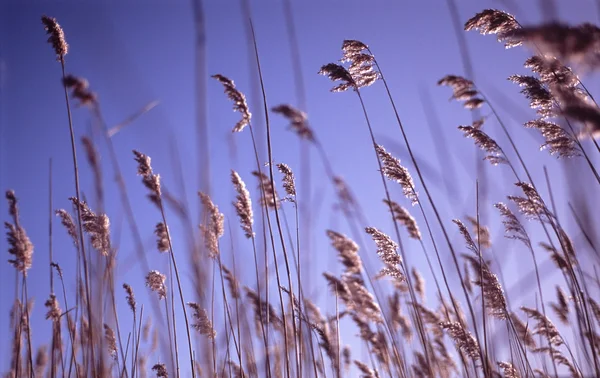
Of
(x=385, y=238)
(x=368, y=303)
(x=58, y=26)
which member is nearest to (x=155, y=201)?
(x=58, y=26)

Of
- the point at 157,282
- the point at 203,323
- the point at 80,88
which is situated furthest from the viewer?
the point at 157,282

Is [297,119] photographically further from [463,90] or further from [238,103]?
[463,90]

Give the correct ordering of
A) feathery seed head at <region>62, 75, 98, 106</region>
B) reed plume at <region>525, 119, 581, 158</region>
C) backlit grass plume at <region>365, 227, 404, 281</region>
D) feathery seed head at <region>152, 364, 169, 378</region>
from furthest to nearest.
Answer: backlit grass plume at <region>365, 227, 404, 281</region> → feathery seed head at <region>152, 364, 169, 378</region> → reed plume at <region>525, 119, 581, 158</region> → feathery seed head at <region>62, 75, 98, 106</region>

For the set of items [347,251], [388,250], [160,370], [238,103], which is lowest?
[160,370]

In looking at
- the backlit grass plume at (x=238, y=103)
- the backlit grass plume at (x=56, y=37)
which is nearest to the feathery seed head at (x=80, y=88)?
the backlit grass plume at (x=56, y=37)

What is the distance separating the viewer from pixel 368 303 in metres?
3.61

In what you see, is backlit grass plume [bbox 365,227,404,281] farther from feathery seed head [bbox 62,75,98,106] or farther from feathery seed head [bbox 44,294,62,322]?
feathery seed head [bbox 44,294,62,322]

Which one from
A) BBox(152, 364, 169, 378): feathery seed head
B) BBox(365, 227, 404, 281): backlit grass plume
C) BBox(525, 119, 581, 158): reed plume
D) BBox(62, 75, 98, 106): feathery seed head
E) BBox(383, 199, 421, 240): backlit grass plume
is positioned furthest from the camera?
BBox(383, 199, 421, 240): backlit grass plume

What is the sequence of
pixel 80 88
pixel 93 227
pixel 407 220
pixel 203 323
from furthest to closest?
pixel 407 220 → pixel 93 227 → pixel 203 323 → pixel 80 88

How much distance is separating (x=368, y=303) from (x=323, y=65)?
2.04 meters

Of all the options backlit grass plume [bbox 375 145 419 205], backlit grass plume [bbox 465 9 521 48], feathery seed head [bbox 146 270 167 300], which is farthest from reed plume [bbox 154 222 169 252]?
backlit grass plume [bbox 465 9 521 48]

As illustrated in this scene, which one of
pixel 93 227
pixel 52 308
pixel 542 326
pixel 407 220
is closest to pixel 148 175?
pixel 93 227

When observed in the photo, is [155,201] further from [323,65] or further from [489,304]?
[489,304]

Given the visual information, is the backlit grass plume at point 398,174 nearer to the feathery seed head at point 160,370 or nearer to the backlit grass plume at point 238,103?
the backlit grass plume at point 238,103
